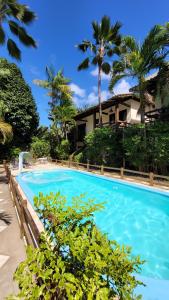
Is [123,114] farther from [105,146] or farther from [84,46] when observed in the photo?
[84,46]

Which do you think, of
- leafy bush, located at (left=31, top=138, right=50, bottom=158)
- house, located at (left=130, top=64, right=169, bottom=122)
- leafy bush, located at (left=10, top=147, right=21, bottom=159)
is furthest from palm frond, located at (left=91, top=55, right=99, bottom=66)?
leafy bush, located at (left=10, top=147, right=21, bottom=159)

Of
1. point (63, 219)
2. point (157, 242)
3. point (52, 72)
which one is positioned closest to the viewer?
point (63, 219)

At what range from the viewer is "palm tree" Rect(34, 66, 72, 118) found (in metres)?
26.9

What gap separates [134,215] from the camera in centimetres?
829

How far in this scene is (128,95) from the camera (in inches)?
754

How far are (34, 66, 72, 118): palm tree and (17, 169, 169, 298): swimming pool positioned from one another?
15.5 m

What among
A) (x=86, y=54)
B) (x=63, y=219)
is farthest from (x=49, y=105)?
(x=63, y=219)

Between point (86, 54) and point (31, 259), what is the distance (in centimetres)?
2005

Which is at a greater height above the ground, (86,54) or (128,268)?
(86,54)

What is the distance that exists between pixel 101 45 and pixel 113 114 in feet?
26.4

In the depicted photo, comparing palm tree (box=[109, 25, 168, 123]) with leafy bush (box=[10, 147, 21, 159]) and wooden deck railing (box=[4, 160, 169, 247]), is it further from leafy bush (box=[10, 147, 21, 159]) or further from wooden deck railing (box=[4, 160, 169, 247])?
leafy bush (box=[10, 147, 21, 159])

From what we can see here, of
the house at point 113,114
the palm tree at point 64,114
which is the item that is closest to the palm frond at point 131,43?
the house at point 113,114

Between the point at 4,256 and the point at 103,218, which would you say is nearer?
the point at 4,256

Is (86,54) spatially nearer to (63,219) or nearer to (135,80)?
(135,80)
